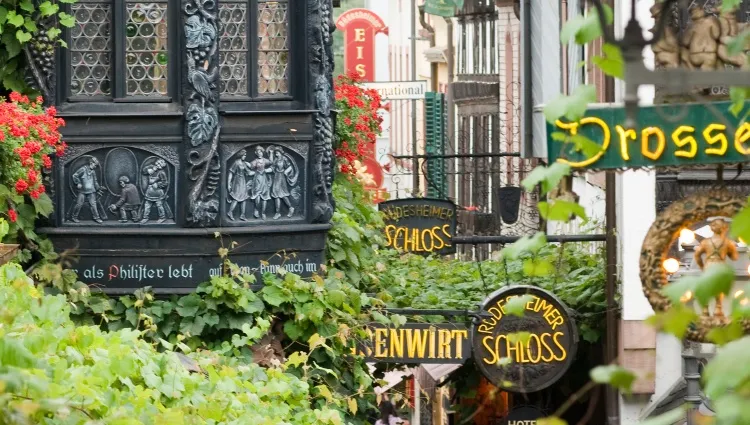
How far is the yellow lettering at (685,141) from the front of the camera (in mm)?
7957

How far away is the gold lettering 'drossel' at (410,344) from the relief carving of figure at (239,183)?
1.63 m

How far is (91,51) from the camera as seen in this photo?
13875 mm

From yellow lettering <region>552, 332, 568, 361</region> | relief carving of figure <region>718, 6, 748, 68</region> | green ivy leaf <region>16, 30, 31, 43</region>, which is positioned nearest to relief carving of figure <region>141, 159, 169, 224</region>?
green ivy leaf <region>16, 30, 31, 43</region>

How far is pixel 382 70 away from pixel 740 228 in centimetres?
4989

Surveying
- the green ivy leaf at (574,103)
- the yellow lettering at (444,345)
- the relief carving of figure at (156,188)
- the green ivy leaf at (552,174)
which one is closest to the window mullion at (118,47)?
the relief carving of figure at (156,188)

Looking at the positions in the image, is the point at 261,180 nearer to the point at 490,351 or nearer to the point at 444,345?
the point at 444,345

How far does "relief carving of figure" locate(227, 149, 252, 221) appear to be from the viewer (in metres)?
13.8

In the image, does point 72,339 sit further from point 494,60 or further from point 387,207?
point 494,60

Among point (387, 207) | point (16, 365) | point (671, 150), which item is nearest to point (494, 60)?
point (387, 207)

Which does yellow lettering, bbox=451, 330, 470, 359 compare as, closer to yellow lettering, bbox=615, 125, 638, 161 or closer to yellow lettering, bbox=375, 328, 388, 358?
yellow lettering, bbox=375, 328, 388, 358

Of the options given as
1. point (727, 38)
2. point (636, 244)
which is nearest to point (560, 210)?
point (727, 38)

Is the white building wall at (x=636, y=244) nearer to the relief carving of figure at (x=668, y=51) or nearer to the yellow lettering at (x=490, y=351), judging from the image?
the yellow lettering at (x=490, y=351)

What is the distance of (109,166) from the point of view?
13711mm

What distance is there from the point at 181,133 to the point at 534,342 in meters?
4.22
